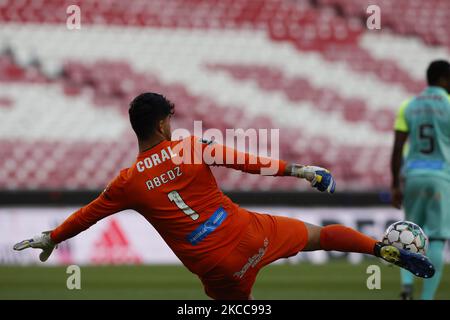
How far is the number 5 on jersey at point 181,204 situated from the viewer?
5.15 meters

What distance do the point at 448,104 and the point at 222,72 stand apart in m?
9.92

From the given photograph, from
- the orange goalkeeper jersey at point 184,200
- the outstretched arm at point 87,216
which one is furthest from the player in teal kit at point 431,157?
the outstretched arm at point 87,216

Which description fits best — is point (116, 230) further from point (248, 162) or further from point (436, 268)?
point (248, 162)

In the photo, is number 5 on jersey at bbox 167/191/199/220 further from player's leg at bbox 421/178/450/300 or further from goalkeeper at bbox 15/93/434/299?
player's leg at bbox 421/178/450/300

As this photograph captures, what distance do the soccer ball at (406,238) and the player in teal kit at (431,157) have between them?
62.6 inches

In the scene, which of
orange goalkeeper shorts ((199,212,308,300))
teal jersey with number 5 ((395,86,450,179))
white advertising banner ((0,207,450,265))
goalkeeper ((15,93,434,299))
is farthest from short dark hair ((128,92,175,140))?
white advertising banner ((0,207,450,265))

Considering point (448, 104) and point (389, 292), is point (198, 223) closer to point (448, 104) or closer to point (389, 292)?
point (448, 104)

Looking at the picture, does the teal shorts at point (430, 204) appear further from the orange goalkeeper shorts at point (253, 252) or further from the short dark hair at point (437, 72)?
the orange goalkeeper shorts at point (253, 252)

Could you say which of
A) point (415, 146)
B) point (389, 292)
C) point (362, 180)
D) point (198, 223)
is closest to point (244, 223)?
point (198, 223)

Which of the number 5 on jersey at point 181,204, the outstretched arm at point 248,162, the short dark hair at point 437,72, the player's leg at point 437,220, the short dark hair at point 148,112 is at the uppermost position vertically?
the short dark hair at point 437,72

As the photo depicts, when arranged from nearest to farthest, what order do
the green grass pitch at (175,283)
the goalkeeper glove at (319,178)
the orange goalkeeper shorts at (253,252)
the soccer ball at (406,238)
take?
the goalkeeper glove at (319,178), the orange goalkeeper shorts at (253,252), the soccer ball at (406,238), the green grass pitch at (175,283)

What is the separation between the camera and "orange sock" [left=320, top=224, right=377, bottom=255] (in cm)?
528

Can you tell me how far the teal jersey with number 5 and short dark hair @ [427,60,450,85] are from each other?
9 cm
